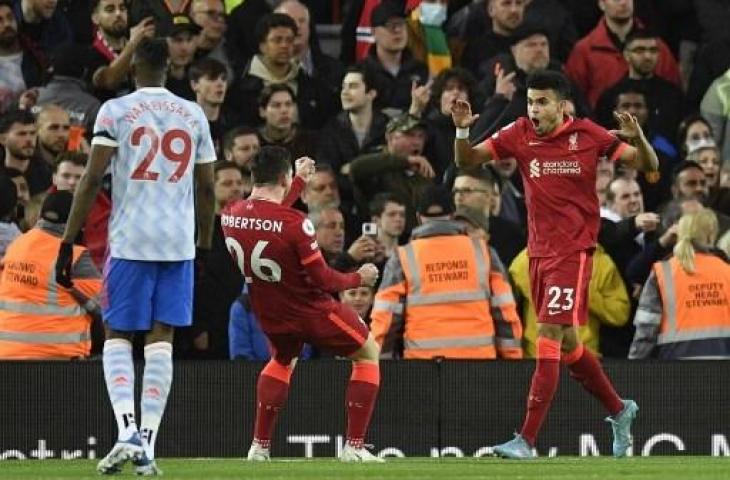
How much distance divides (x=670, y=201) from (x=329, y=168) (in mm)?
2654

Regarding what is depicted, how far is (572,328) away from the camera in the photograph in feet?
43.4

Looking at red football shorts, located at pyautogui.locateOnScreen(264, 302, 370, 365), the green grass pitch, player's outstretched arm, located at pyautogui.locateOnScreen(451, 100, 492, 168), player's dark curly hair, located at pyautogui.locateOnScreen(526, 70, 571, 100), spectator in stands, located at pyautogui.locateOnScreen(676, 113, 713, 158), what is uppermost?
spectator in stands, located at pyautogui.locateOnScreen(676, 113, 713, 158)

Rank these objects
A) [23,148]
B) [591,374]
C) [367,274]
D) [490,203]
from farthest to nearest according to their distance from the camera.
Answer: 1. [23,148]
2. [490,203]
3. [591,374]
4. [367,274]

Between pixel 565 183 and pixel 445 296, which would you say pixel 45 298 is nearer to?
pixel 445 296

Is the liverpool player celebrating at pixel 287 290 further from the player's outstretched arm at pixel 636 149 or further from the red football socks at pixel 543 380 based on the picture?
the player's outstretched arm at pixel 636 149

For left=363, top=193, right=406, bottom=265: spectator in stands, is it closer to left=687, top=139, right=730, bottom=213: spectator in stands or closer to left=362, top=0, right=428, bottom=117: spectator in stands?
left=362, top=0, right=428, bottom=117: spectator in stands

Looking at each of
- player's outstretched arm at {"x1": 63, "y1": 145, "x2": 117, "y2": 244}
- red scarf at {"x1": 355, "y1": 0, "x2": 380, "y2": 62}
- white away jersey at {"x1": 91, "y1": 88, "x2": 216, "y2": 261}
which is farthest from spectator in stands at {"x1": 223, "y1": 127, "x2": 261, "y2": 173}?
player's outstretched arm at {"x1": 63, "y1": 145, "x2": 117, "y2": 244}

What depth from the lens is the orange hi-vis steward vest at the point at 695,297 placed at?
51.0 feet

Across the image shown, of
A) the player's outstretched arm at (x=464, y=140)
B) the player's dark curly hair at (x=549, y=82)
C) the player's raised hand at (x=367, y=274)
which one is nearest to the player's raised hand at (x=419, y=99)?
the player's outstretched arm at (x=464, y=140)

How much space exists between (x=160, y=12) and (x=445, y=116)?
2.65 meters

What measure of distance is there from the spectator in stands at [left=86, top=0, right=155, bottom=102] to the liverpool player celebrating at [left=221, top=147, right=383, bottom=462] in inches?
220

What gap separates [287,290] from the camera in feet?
42.1

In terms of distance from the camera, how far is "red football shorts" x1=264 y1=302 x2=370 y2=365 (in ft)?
42.2

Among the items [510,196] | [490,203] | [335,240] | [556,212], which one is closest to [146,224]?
[556,212]
